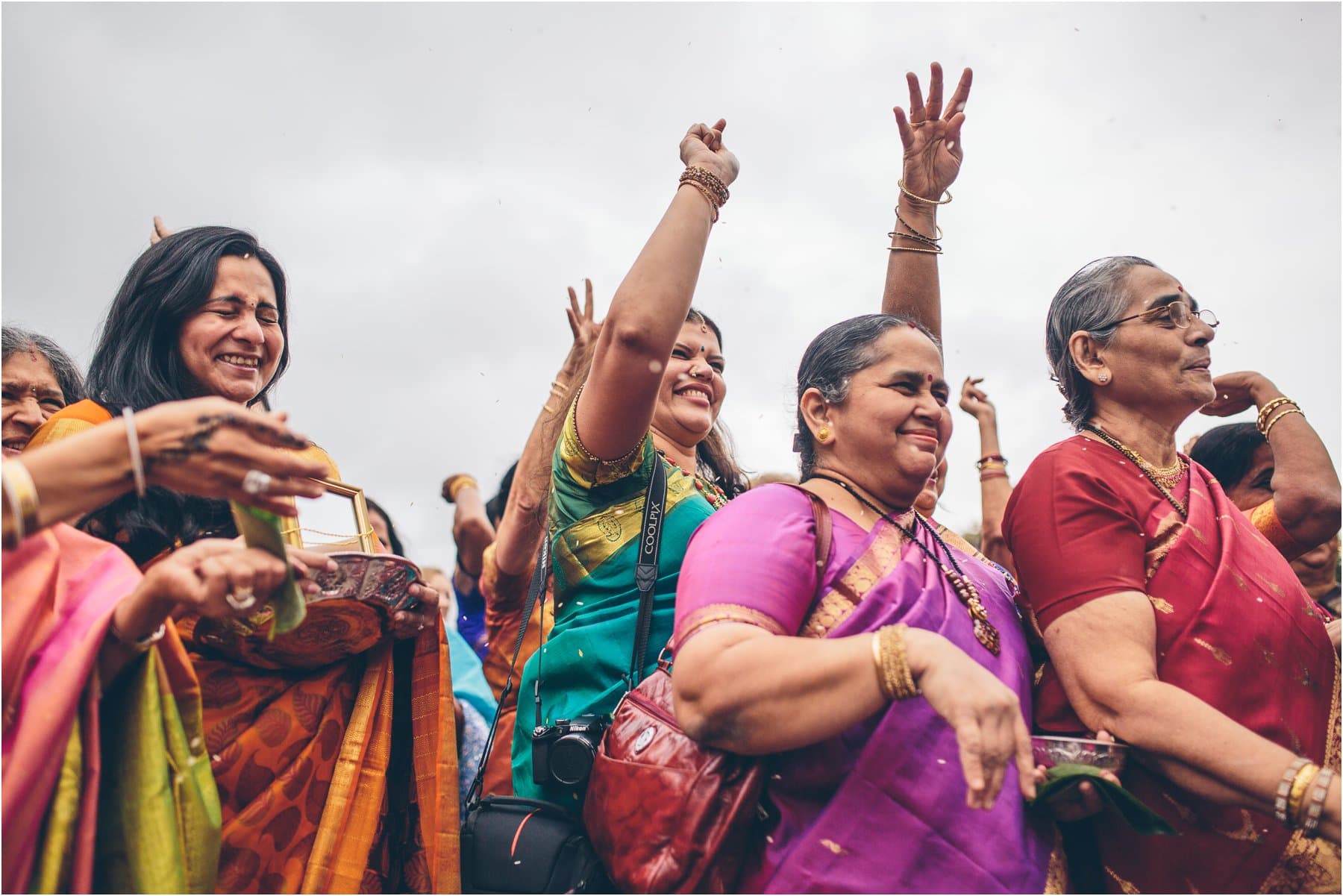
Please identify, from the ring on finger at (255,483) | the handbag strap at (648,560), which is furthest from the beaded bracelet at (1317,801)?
the ring on finger at (255,483)

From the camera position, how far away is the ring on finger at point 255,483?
2.00 metres

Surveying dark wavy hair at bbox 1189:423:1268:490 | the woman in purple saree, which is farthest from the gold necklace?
dark wavy hair at bbox 1189:423:1268:490

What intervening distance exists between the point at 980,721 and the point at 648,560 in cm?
114

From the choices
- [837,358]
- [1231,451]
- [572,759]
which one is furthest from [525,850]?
[1231,451]

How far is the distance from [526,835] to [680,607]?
75 cm

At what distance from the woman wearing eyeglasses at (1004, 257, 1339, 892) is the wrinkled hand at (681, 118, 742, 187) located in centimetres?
116

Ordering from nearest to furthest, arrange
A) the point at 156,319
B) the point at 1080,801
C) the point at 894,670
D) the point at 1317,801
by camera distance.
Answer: the point at 894,670, the point at 1317,801, the point at 1080,801, the point at 156,319

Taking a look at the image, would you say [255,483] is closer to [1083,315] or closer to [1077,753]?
[1077,753]

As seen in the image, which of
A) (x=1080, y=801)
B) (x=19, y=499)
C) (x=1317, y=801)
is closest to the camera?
(x=19, y=499)

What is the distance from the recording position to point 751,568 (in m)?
2.38

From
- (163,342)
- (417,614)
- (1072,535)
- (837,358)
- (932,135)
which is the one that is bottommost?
(417,614)

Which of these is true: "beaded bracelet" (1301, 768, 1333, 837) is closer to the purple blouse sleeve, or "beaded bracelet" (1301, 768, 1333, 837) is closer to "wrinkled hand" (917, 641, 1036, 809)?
"wrinkled hand" (917, 641, 1036, 809)

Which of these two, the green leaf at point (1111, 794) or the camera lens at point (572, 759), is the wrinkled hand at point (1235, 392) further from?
the camera lens at point (572, 759)

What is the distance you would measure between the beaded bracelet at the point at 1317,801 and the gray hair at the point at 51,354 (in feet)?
12.7
